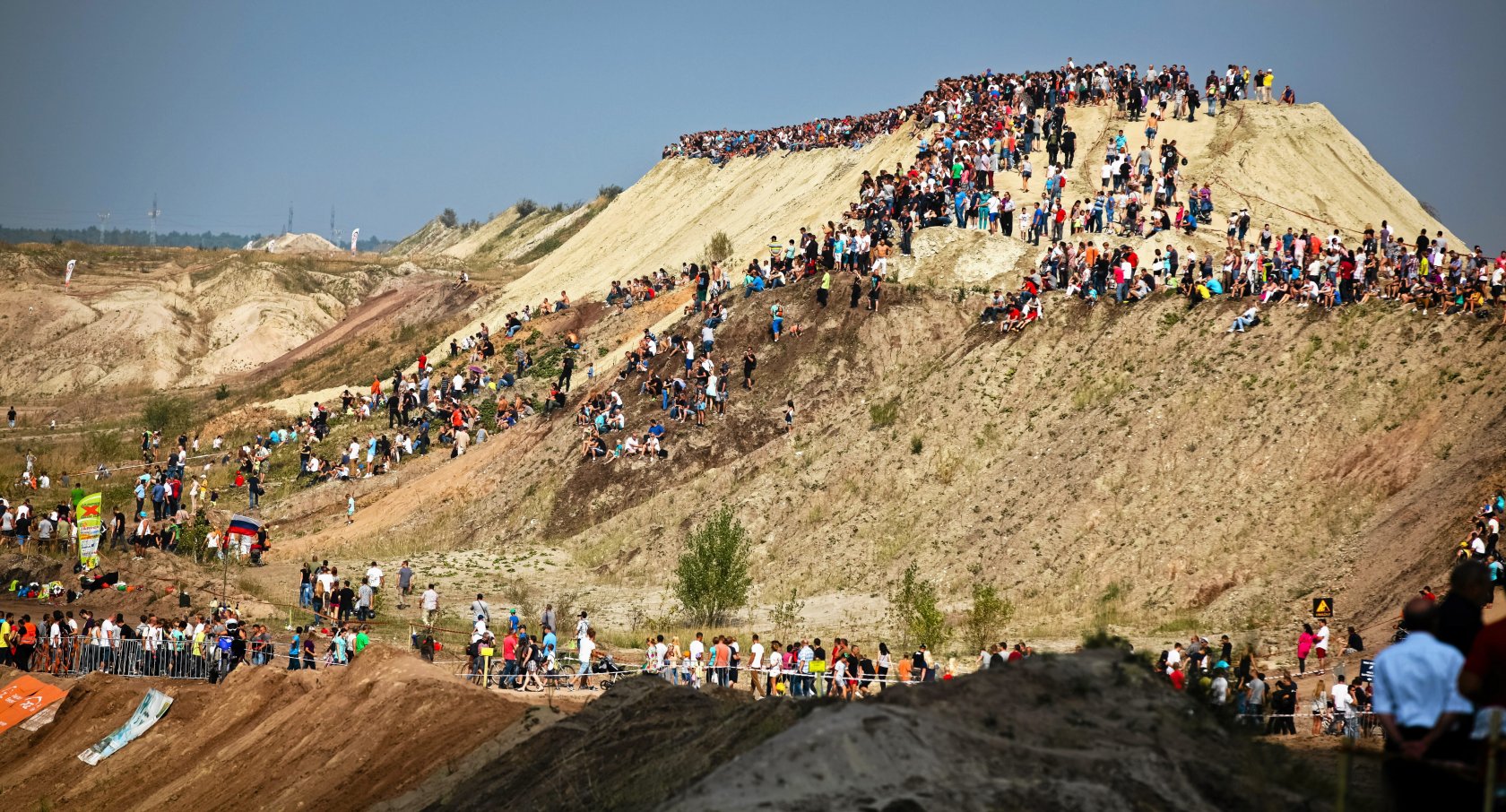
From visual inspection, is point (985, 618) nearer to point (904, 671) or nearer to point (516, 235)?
point (904, 671)

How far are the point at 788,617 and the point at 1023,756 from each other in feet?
65.1

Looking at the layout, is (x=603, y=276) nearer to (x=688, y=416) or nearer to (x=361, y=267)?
(x=688, y=416)

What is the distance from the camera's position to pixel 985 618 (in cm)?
2705

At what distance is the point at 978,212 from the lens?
4619 cm

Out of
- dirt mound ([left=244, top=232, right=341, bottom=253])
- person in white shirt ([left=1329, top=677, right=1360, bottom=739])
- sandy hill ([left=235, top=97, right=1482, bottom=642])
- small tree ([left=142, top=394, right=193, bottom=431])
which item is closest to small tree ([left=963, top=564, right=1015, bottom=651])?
sandy hill ([left=235, top=97, right=1482, bottom=642])

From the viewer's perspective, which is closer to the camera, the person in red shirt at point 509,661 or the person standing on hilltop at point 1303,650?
the person standing on hilltop at point 1303,650

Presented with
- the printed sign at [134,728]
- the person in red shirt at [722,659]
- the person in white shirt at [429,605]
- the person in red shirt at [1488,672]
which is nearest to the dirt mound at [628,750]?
the person in red shirt at [722,659]

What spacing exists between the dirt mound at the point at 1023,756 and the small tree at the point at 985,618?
13.3 metres

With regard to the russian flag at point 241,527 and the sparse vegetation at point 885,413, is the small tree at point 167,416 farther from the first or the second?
the sparse vegetation at point 885,413

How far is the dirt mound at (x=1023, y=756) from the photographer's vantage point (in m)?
11.4

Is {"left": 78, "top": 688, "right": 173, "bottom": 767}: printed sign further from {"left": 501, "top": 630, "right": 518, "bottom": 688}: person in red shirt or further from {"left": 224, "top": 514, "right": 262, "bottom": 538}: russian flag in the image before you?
{"left": 224, "top": 514, "right": 262, "bottom": 538}: russian flag

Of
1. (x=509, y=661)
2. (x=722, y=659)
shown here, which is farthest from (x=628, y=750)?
(x=509, y=661)

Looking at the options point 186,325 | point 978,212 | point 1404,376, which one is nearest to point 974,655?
point 1404,376

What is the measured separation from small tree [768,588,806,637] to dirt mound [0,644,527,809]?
29.1 ft
